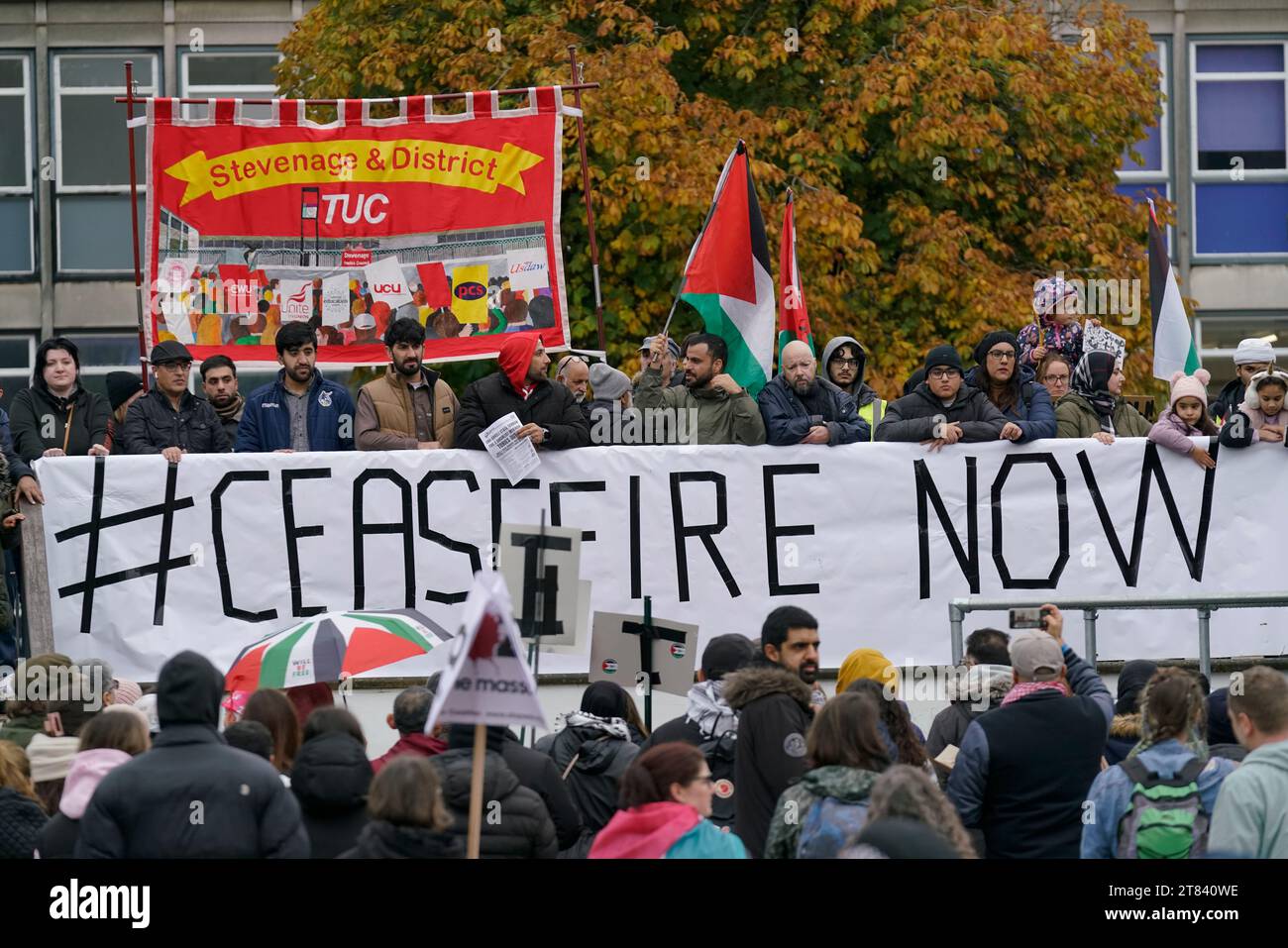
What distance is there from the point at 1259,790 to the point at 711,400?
570 cm

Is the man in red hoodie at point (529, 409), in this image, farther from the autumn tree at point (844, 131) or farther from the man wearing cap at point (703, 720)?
the autumn tree at point (844, 131)

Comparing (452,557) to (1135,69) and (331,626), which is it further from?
(1135,69)

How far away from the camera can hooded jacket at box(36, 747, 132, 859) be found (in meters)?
7.09

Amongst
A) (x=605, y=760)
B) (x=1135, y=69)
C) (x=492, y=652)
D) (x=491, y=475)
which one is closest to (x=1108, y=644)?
(x=491, y=475)

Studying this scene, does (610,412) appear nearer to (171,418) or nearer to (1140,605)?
(171,418)

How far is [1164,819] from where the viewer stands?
7.34 meters

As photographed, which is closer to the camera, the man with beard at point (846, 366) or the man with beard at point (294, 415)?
the man with beard at point (294, 415)

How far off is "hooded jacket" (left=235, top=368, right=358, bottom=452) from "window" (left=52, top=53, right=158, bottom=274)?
577 inches

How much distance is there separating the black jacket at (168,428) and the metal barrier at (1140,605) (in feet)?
13.2

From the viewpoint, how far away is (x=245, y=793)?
6.62 meters

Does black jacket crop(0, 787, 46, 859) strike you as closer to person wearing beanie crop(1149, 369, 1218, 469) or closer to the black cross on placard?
the black cross on placard

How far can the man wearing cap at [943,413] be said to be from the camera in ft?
39.5

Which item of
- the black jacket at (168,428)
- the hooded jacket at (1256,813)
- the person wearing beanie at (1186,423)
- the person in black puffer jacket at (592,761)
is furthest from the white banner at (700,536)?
the hooded jacket at (1256,813)
